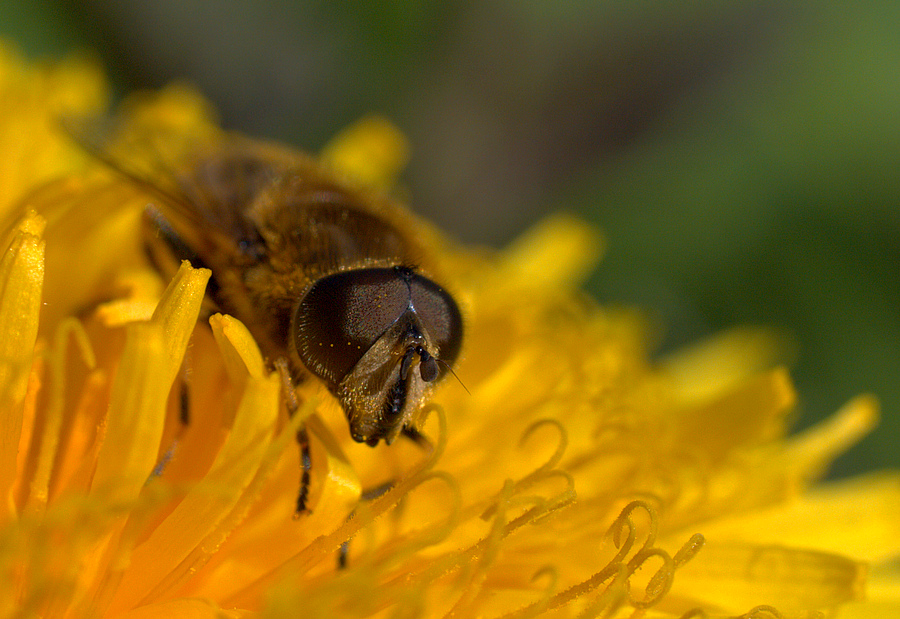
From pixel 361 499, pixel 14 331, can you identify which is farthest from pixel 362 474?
pixel 14 331

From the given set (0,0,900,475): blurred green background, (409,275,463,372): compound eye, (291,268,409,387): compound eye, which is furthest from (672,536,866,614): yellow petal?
(0,0,900,475): blurred green background

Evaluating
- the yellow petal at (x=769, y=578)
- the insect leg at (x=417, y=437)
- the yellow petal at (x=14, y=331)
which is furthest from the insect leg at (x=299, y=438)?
the yellow petal at (x=769, y=578)

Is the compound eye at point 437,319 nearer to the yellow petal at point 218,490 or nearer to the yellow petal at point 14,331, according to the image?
the yellow petal at point 218,490

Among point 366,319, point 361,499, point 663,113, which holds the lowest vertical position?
point 361,499

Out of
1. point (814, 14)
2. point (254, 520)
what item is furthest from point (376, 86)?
point (254, 520)

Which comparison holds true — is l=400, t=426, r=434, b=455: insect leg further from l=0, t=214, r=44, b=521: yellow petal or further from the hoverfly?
l=0, t=214, r=44, b=521: yellow petal

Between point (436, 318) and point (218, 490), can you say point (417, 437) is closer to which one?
point (436, 318)

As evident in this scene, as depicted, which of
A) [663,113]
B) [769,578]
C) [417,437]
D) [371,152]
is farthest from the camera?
[663,113]
